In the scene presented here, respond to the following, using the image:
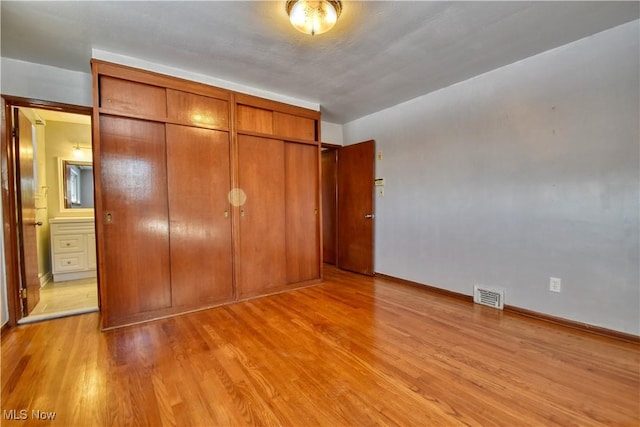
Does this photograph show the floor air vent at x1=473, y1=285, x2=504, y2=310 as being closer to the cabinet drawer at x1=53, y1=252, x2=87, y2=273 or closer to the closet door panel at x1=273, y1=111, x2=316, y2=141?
the closet door panel at x1=273, y1=111, x2=316, y2=141

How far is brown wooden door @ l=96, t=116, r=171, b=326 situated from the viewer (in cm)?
241

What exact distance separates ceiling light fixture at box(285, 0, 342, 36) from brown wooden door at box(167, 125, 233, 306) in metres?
1.48

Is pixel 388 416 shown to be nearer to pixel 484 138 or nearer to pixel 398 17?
pixel 398 17

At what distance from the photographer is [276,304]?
9.70 ft

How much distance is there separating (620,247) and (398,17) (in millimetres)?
2445

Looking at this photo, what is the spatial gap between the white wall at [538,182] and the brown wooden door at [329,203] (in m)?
1.54

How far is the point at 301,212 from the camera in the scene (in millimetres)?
3605

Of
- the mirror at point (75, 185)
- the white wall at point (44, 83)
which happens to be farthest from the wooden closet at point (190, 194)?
the mirror at point (75, 185)

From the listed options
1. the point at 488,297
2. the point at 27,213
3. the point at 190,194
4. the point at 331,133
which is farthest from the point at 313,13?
the point at 27,213

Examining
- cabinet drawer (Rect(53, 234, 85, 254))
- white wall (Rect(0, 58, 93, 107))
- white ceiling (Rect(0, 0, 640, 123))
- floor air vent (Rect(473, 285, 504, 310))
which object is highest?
white ceiling (Rect(0, 0, 640, 123))

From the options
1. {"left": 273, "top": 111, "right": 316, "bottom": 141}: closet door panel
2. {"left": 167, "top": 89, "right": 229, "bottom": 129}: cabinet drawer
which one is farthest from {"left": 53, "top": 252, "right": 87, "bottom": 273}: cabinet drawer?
{"left": 273, "top": 111, "right": 316, "bottom": 141}: closet door panel

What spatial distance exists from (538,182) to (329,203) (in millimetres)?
3149

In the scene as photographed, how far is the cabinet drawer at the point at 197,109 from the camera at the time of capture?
2.66 metres

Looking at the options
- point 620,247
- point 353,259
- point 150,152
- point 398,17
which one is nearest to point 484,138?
point 620,247
